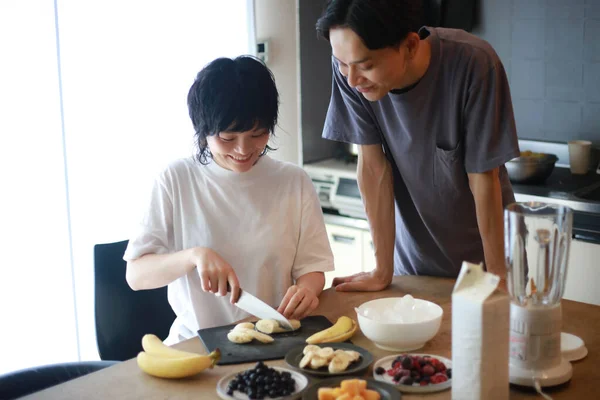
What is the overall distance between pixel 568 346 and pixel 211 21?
244 centimetres

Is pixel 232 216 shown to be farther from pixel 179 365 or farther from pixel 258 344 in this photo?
pixel 179 365

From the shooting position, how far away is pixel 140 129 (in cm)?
320

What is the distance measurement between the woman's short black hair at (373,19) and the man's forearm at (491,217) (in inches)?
17.7

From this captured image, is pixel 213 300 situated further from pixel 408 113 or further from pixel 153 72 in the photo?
pixel 153 72

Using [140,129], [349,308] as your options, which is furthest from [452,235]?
[140,129]

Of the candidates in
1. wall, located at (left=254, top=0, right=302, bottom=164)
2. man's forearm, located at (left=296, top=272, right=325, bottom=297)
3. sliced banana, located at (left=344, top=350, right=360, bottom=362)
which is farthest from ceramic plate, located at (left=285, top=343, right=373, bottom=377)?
wall, located at (left=254, top=0, right=302, bottom=164)

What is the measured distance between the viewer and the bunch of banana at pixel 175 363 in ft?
4.72

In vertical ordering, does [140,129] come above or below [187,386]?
above

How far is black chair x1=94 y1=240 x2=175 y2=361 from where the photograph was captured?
2186 millimetres

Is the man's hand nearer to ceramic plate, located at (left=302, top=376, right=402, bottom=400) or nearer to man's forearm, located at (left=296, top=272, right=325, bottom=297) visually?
man's forearm, located at (left=296, top=272, right=325, bottom=297)

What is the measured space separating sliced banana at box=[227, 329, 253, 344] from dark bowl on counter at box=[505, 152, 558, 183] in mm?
1844

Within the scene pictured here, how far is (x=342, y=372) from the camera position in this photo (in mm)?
1420

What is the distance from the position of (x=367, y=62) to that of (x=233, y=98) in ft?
1.07

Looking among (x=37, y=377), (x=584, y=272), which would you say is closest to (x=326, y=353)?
(x=37, y=377)
